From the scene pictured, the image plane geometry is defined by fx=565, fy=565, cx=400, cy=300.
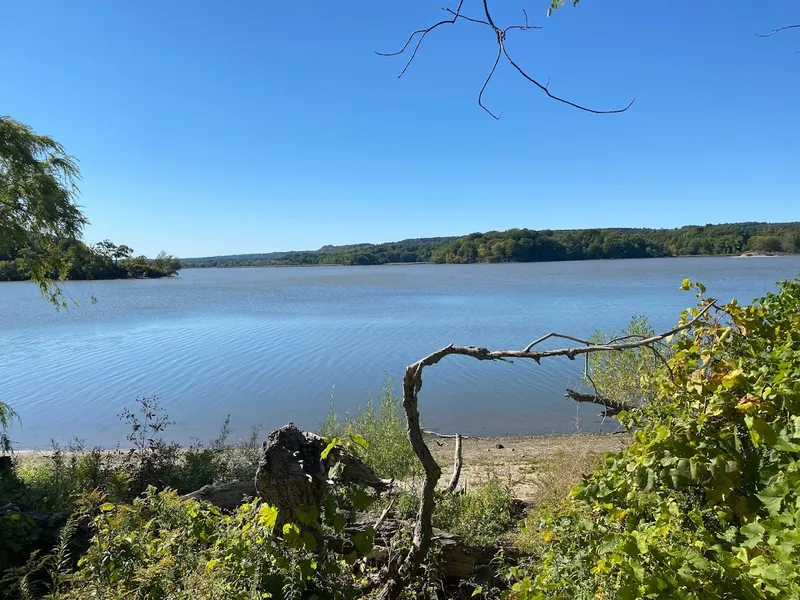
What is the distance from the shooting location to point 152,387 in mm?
16391

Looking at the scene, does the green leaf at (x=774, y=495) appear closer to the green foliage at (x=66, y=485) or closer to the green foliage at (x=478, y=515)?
the green foliage at (x=478, y=515)

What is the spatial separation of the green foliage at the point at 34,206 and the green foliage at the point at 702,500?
7512 mm

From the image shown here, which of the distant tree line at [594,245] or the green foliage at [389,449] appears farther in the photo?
the distant tree line at [594,245]

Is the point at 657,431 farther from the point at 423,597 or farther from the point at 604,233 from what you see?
the point at 604,233

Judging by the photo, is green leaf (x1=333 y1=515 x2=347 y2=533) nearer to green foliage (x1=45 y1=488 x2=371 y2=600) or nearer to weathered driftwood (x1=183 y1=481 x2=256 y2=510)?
green foliage (x1=45 y1=488 x2=371 y2=600)

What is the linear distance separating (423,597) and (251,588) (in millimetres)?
1254

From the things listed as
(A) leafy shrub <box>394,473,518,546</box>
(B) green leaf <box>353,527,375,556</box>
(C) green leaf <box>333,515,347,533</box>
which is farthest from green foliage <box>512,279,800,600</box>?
(A) leafy shrub <box>394,473,518,546</box>

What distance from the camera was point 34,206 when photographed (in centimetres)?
738

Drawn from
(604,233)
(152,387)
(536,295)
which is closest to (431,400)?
(152,387)

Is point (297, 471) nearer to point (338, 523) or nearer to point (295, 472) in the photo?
point (295, 472)

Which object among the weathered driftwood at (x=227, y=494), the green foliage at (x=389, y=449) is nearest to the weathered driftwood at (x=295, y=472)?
the weathered driftwood at (x=227, y=494)

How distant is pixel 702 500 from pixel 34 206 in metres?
8.12

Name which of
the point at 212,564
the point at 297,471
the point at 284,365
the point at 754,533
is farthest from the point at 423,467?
the point at 284,365

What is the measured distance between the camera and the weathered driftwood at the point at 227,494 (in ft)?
15.7
